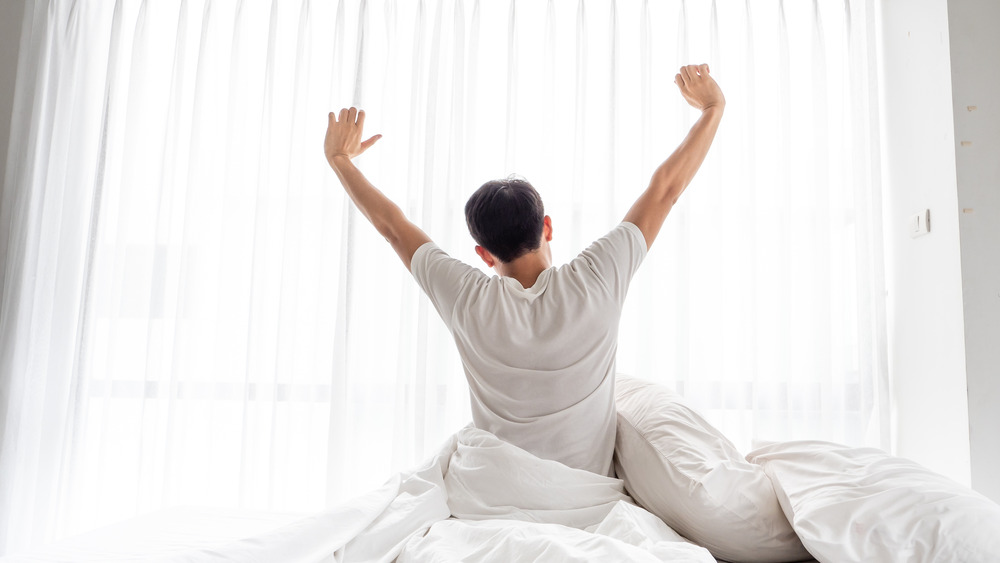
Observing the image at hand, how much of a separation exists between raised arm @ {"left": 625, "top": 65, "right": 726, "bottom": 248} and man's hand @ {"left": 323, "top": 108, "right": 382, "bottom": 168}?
652 millimetres

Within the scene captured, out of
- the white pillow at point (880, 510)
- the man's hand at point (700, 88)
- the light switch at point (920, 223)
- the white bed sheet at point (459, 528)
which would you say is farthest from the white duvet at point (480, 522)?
the light switch at point (920, 223)

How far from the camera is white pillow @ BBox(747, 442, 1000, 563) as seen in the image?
0.73 metres

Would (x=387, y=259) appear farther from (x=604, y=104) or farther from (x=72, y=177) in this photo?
(x=72, y=177)

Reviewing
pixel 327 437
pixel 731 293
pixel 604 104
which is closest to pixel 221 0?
pixel 604 104

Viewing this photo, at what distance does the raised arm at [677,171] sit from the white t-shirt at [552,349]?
0.07 meters

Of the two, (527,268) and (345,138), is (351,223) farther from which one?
(527,268)

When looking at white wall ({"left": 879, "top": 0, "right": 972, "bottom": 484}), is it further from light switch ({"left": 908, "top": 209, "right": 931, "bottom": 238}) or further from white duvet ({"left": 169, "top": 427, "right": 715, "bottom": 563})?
white duvet ({"left": 169, "top": 427, "right": 715, "bottom": 563})

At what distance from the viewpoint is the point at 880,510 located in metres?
0.81

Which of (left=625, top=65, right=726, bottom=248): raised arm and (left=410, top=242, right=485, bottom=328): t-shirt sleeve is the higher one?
(left=625, top=65, right=726, bottom=248): raised arm

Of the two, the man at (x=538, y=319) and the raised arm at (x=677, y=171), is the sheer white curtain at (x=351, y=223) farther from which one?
the man at (x=538, y=319)

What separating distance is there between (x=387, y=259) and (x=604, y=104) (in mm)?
1055

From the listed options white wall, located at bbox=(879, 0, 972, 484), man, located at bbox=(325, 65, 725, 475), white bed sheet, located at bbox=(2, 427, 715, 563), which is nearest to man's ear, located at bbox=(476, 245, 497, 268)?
man, located at bbox=(325, 65, 725, 475)

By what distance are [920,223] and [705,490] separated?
1795mm

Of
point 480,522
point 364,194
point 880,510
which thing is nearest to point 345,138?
point 364,194
